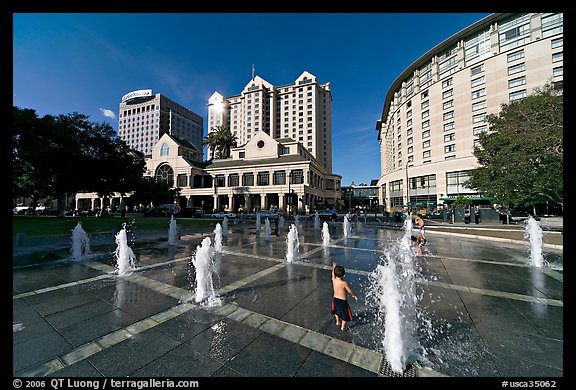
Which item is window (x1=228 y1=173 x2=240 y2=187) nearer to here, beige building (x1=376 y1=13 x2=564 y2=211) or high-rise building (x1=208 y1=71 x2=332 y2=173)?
high-rise building (x1=208 y1=71 x2=332 y2=173)

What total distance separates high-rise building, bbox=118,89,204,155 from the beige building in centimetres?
10288

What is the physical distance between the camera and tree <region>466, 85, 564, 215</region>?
14156mm

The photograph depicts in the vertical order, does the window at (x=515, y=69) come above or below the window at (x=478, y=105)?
above

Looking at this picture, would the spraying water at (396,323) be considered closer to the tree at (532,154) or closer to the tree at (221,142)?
the tree at (532,154)

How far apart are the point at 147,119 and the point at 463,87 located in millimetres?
128132

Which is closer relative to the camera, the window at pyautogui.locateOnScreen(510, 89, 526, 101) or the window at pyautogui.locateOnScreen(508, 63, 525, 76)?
the window at pyautogui.locateOnScreen(510, 89, 526, 101)

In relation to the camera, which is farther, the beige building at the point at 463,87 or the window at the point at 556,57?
the beige building at the point at 463,87

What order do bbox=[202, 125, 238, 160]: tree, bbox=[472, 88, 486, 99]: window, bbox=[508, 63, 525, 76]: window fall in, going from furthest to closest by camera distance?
1. bbox=[202, 125, 238, 160]: tree
2. bbox=[472, 88, 486, 99]: window
3. bbox=[508, 63, 525, 76]: window

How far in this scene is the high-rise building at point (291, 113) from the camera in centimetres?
8519

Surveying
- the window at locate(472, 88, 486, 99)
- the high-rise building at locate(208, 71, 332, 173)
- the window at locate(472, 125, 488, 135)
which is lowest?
the window at locate(472, 125, 488, 135)

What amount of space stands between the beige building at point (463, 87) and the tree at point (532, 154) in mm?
25805

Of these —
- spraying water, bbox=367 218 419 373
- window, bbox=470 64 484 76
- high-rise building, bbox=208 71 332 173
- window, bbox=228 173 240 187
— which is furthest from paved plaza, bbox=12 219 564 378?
high-rise building, bbox=208 71 332 173

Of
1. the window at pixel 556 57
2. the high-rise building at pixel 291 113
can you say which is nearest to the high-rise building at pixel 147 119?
the high-rise building at pixel 291 113

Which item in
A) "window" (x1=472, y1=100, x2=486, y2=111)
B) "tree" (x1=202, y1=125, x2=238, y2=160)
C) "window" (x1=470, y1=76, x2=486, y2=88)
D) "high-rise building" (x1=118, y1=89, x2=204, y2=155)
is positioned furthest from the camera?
"high-rise building" (x1=118, y1=89, x2=204, y2=155)
